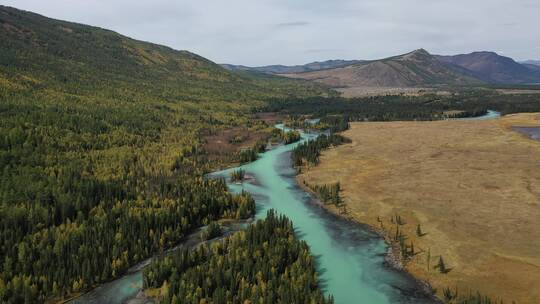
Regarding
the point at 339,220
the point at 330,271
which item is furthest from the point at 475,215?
the point at 330,271

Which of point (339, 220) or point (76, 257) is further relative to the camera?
point (339, 220)

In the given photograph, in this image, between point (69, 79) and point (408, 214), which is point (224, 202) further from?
point (69, 79)

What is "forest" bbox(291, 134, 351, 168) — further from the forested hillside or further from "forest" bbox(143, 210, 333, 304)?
"forest" bbox(143, 210, 333, 304)

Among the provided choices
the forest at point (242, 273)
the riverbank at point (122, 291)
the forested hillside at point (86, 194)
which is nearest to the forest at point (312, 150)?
the forested hillside at point (86, 194)

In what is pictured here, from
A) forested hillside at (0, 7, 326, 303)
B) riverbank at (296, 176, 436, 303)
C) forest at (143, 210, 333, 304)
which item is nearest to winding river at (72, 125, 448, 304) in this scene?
riverbank at (296, 176, 436, 303)

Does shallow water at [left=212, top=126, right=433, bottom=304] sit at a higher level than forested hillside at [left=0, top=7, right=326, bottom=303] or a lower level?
lower

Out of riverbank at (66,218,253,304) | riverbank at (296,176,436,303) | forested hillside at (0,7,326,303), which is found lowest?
riverbank at (66,218,253,304)

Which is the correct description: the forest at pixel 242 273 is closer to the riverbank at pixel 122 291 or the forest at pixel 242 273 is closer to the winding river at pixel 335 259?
the riverbank at pixel 122 291

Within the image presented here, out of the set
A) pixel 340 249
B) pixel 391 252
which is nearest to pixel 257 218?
pixel 340 249
